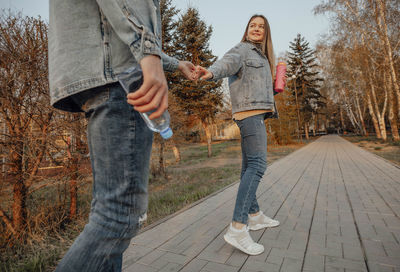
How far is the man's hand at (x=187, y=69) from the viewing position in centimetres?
140

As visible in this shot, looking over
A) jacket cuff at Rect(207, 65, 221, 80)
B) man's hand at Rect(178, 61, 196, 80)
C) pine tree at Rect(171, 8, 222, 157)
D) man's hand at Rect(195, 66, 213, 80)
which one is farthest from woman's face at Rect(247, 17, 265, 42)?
pine tree at Rect(171, 8, 222, 157)

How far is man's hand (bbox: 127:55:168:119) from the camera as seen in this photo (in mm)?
757

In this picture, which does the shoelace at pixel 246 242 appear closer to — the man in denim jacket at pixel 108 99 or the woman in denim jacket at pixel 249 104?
the woman in denim jacket at pixel 249 104

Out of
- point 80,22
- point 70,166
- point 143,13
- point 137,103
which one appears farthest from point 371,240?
point 70,166

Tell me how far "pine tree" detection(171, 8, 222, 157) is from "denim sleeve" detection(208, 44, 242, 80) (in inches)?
481

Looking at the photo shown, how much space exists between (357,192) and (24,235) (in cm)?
508

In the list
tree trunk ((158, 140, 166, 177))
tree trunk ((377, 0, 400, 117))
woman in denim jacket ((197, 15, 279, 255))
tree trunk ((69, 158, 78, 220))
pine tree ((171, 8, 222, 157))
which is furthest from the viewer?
pine tree ((171, 8, 222, 157))

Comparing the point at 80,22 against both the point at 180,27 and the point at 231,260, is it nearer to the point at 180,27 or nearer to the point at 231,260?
the point at 231,260

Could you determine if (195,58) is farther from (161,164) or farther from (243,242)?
(243,242)

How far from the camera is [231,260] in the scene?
1.84 metres

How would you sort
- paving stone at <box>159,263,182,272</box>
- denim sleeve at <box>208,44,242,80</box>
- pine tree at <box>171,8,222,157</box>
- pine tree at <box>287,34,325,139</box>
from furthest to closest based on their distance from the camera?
1. pine tree at <box>287,34,325,139</box>
2. pine tree at <box>171,8,222,157</box>
3. denim sleeve at <box>208,44,242,80</box>
4. paving stone at <box>159,263,182,272</box>

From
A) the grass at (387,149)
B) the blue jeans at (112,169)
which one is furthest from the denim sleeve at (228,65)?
the grass at (387,149)

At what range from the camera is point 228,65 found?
1.92m

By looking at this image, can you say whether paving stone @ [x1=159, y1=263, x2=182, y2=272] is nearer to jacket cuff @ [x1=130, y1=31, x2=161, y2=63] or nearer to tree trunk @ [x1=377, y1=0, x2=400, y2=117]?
jacket cuff @ [x1=130, y1=31, x2=161, y2=63]
